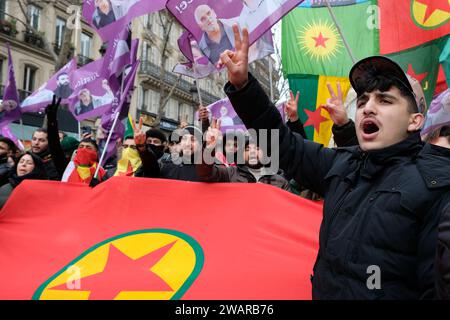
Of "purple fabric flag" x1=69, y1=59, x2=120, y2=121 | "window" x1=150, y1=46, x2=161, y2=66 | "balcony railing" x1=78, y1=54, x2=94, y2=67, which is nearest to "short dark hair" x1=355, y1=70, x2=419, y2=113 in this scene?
"purple fabric flag" x1=69, y1=59, x2=120, y2=121

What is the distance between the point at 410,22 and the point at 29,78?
22078 mm

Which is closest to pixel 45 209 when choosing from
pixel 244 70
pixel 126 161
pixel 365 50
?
pixel 126 161

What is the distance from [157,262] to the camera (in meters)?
2.65

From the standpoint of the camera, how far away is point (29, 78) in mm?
23234

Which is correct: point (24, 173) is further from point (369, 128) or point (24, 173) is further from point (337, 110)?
point (369, 128)

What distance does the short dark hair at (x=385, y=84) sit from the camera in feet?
5.65

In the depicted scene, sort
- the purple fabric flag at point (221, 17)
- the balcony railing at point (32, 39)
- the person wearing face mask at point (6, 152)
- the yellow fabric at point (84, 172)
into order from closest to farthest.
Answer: the purple fabric flag at point (221, 17)
the yellow fabric at point (84, 172)
the person wearing face mask at point (6, 152)
the balcony railing at point (32, 39)

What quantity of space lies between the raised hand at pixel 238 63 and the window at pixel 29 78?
23.4 metres

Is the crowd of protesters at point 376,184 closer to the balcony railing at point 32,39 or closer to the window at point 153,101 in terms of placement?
the balcony railing at point 32,39

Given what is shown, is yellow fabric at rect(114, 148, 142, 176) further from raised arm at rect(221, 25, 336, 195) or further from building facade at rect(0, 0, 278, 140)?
building facade at rect(0, 0, 278, 140)

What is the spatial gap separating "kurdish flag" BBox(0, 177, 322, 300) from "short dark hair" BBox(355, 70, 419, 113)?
110 cm

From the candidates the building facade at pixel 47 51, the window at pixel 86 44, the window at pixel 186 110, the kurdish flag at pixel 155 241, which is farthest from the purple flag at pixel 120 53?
the window at pixel 186 110

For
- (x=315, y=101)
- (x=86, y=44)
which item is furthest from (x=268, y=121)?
(x=86, y=44)

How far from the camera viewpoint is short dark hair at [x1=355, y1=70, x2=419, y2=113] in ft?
5.65
